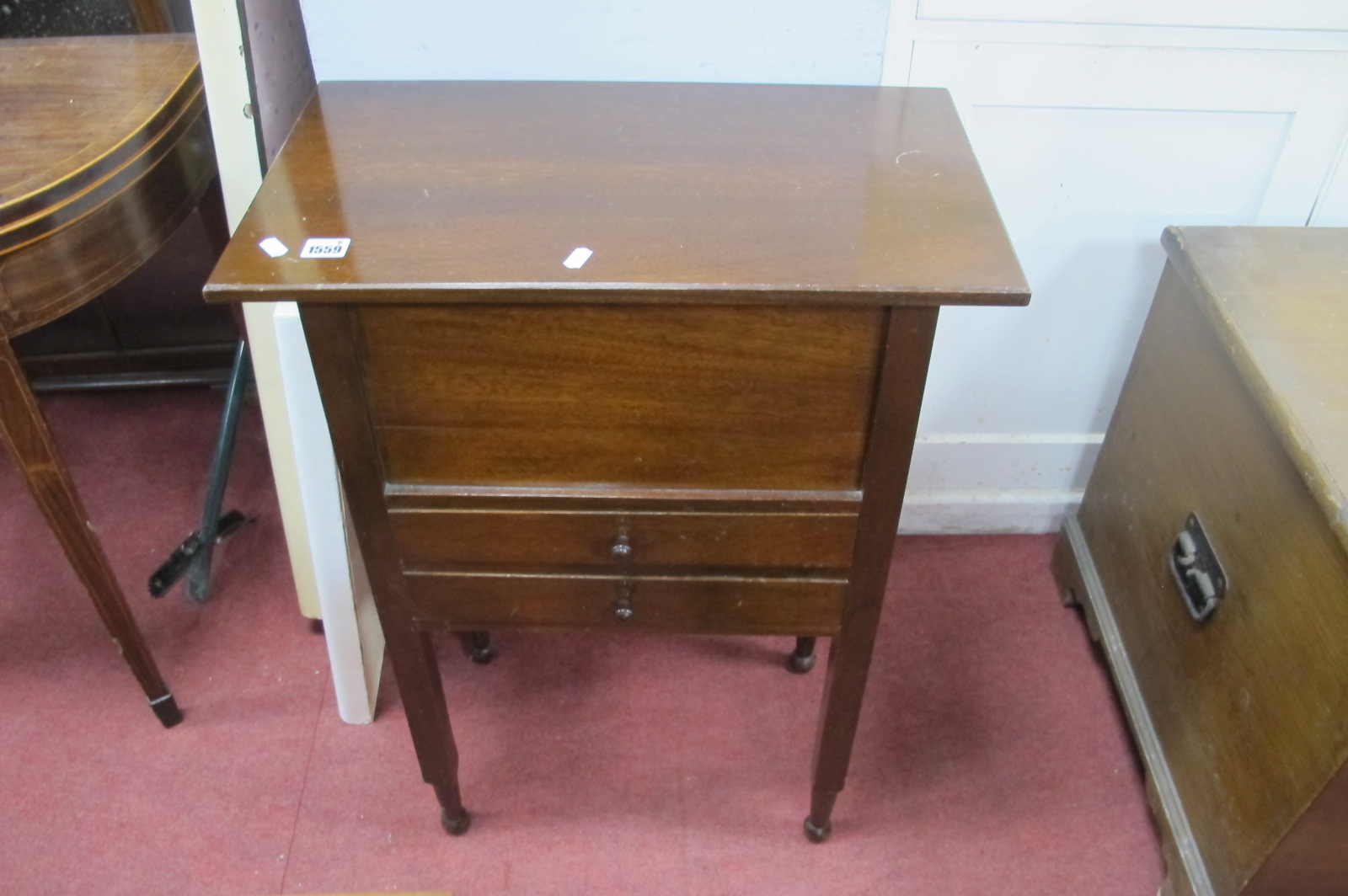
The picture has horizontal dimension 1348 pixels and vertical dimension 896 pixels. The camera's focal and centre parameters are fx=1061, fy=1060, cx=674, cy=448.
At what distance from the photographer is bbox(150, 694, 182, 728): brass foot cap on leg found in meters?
1.35

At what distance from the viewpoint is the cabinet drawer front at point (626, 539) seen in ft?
2.95

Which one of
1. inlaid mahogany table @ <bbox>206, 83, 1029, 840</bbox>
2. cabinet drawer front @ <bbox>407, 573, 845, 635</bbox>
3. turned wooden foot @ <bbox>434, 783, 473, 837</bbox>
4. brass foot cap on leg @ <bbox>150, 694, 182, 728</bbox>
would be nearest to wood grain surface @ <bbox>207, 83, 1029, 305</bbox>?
inlaid mahogany table @ <bbox>206, 83, 1029, 840</bbox>

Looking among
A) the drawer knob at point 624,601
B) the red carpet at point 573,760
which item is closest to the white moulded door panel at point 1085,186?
the red carpet at point 573,760

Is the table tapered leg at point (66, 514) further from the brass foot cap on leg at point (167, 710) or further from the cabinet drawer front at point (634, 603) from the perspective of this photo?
the cabinet drawer front at point (634, 603)

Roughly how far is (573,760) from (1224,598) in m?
0.78

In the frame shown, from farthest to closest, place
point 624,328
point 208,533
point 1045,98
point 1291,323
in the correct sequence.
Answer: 1. point 208,533
2. point 1045,98
3. point 1291,323
4. point 624,328

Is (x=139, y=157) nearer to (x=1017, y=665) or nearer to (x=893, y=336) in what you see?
(x=893, y=336)

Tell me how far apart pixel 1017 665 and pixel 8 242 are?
128 centimetres

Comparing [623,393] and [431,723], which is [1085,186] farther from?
[431,723]

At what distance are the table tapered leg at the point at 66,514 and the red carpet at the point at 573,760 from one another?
10cm

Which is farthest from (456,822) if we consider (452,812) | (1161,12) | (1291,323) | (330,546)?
(1161,12)

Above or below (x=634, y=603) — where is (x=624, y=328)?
above

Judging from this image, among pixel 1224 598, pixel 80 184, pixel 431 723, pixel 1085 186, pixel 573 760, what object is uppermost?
pixel 80 184

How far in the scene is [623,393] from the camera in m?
0.82
